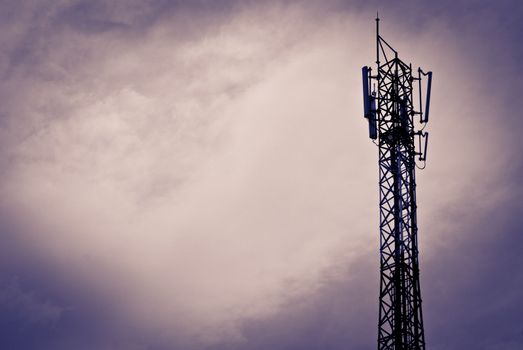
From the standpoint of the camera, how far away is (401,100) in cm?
9081

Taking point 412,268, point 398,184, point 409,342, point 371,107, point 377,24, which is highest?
point 377,24

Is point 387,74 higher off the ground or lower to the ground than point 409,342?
higher

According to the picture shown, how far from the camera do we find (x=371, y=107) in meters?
89.9

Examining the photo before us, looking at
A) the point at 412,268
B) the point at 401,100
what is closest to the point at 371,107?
the point at 401,100

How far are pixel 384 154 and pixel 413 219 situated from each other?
6.38 metres

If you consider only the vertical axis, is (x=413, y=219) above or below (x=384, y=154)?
below

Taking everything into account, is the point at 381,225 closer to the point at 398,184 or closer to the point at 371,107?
the point at 398,184

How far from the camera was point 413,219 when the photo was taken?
286 ft

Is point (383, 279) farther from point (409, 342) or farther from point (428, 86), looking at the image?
point (428, 86)

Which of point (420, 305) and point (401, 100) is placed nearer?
point (420, 305)

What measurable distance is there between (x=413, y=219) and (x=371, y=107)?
34.5 ft

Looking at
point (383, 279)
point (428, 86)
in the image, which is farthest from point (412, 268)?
point (428, 86)

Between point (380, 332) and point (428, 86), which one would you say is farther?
point (428, 86)

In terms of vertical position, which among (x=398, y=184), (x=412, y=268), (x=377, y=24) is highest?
(x=377, y=24)
